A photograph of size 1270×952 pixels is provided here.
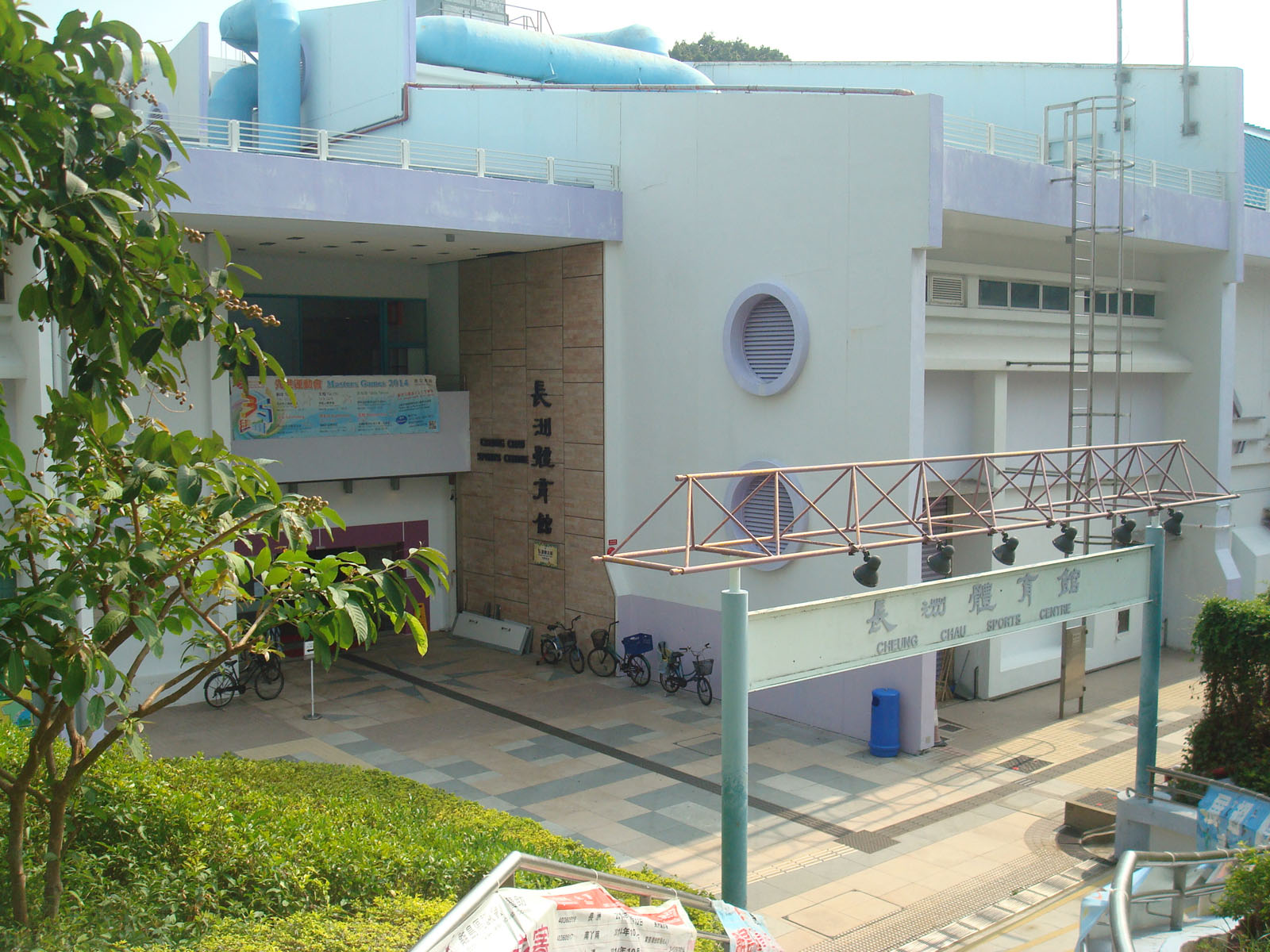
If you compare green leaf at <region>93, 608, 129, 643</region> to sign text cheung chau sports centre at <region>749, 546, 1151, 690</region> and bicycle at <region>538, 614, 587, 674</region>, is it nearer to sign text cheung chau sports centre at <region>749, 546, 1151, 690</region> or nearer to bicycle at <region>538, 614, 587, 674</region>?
sign text cheung chau sports centre at <region>749, 546, 1151, 690</region>

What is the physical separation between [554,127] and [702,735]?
37.8ft

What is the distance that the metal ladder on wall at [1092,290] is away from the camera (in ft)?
59.0

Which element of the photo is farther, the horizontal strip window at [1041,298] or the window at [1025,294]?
the window at [1025,294]

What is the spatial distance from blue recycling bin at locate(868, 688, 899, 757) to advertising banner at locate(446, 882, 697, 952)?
33.5ft

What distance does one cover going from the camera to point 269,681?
63.8ft

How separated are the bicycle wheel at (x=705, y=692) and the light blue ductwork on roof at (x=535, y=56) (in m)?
14.0

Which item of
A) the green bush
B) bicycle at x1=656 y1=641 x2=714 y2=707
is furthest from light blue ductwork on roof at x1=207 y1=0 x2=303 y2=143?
the green bush

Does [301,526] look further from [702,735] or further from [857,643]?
[702,735]

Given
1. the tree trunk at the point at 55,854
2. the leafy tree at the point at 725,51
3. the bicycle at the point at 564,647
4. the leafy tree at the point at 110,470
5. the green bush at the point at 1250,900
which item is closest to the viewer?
the leafy tree at the point at 110,470

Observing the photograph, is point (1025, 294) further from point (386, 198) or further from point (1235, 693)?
point (386, 198)

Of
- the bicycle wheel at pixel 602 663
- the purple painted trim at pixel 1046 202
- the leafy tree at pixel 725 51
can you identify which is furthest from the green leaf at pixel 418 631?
the leafy tree at pixel 725 51

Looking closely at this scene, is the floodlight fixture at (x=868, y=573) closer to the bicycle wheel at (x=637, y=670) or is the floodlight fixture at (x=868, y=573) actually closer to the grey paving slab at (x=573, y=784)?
the grey paving slab at (x=573, y=784)

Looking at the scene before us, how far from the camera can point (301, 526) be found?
209 inches

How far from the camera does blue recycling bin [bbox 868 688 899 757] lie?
16078 mm
